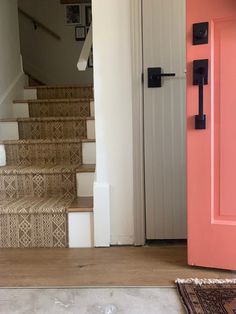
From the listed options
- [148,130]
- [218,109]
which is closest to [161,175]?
[148,130]

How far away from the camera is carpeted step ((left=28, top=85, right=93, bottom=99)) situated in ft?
11.5

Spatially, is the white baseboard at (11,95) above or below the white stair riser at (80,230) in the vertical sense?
above

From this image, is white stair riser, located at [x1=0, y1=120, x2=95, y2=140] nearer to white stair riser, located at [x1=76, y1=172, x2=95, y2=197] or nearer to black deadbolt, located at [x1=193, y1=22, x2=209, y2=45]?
white stair riser, located at [x1=76, y1=172, x2=95, y2=197]

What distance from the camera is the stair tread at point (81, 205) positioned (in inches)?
79.0

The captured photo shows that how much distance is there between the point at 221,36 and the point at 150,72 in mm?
498

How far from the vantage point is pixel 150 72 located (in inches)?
76.9

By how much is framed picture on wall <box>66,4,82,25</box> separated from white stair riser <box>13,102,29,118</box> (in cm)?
179

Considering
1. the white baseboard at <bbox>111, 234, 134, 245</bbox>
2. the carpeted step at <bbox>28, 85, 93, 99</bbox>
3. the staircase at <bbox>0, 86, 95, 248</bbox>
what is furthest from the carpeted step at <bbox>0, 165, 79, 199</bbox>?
the carpeted step at <bbox>28, 85, 93, 99</bbox>

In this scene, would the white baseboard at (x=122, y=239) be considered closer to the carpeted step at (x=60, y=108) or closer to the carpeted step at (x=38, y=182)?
the carpeted step at (x=38, y=182)

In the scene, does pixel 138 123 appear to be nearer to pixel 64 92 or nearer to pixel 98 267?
pixel 98 267

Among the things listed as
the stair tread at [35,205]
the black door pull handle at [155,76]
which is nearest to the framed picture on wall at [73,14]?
the black door pull handle at [155,76]

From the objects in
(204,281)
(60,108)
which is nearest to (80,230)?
(204,281)

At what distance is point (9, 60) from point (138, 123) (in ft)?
6.21

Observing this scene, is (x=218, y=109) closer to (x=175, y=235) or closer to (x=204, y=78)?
(x=204, y=78)
